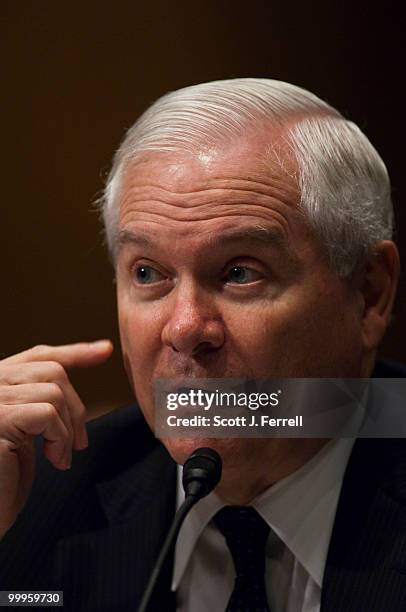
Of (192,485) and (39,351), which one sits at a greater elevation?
(39,351)

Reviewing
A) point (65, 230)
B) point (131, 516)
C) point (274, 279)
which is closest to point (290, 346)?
point (274, 279)

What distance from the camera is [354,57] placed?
133 centimetres

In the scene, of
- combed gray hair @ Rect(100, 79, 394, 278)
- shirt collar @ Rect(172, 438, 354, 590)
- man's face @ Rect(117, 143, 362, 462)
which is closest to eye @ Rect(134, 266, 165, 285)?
man's face @ Rect(117, 143, 362, 462)

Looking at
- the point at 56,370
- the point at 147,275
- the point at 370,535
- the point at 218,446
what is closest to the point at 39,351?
the point at 56,370

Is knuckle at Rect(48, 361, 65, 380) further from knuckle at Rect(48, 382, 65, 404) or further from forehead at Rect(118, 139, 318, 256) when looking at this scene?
forehead at Rect(118, 139, 318, 256)

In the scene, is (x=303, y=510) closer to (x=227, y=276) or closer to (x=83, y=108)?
(x=227, y=276)

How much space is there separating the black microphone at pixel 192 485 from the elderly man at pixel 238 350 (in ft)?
0.33

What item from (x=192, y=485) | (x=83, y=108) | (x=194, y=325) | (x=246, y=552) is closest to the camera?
(x=192, y=485)

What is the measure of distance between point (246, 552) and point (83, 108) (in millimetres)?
742

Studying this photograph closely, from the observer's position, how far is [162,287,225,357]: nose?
1.11 m

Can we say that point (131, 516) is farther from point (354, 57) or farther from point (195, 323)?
point (354, 57)

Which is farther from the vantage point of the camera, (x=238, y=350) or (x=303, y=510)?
(x=303, y=510)

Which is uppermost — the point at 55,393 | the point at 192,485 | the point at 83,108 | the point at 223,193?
the point at 83,108

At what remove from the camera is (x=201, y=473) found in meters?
0.99
